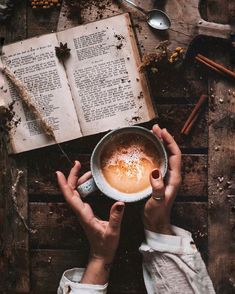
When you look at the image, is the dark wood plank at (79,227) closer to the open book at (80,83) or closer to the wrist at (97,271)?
the wrist at (97,271)

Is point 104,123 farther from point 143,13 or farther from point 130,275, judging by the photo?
point 130,275

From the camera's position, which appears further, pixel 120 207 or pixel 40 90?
pixel 40 90

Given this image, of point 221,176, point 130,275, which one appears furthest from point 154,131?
point 130,275

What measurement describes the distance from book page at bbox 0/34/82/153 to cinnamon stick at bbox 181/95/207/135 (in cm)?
27

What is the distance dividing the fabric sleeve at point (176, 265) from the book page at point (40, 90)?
1.12 feet

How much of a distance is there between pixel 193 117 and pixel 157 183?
0.73 ft

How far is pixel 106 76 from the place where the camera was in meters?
1.36

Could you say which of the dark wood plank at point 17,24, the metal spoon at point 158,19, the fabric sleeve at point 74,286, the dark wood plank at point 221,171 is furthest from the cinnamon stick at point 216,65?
the fabric sleeve at point 74,286

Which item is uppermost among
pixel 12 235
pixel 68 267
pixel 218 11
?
pixel 218 11

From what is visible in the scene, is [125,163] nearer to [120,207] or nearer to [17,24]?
[120,207]

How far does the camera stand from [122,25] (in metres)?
1.35

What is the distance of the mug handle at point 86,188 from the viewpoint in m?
1.30

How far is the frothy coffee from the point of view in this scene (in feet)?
4.35

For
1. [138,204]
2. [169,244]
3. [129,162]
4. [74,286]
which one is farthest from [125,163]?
[74,286]
